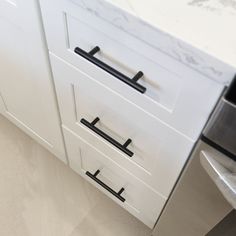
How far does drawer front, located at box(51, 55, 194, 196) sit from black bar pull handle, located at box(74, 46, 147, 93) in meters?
0.08

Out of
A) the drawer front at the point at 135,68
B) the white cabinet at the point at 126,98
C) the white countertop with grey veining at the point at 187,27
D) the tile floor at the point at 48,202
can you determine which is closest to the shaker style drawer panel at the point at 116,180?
the white cabinet at the point at 126,98

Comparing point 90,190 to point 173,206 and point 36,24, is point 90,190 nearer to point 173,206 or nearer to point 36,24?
point 173,206

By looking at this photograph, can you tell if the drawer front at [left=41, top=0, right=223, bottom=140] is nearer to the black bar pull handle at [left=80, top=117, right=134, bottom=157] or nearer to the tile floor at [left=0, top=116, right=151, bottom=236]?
the black bar pull handle at [left=80, top=117, right=134, bottom=157]

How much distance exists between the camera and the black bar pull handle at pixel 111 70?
0.55 meters

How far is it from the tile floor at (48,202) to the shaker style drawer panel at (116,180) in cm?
12

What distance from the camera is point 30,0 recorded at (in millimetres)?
624

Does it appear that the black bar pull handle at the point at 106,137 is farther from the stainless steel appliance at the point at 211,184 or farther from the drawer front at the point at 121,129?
the stainless steel appliance at the point at 211,184

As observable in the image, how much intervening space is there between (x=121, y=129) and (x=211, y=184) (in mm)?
252

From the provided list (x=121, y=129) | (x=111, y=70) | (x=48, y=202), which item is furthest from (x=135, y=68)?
(x=48, y=202)

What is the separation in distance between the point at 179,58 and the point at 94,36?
184 millimetres

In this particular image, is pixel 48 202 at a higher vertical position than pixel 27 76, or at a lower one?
lower

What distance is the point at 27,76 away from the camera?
88 cm

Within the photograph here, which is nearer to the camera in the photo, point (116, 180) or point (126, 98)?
point (126, 98)

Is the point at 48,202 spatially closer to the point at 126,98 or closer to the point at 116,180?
the point at 116,180
